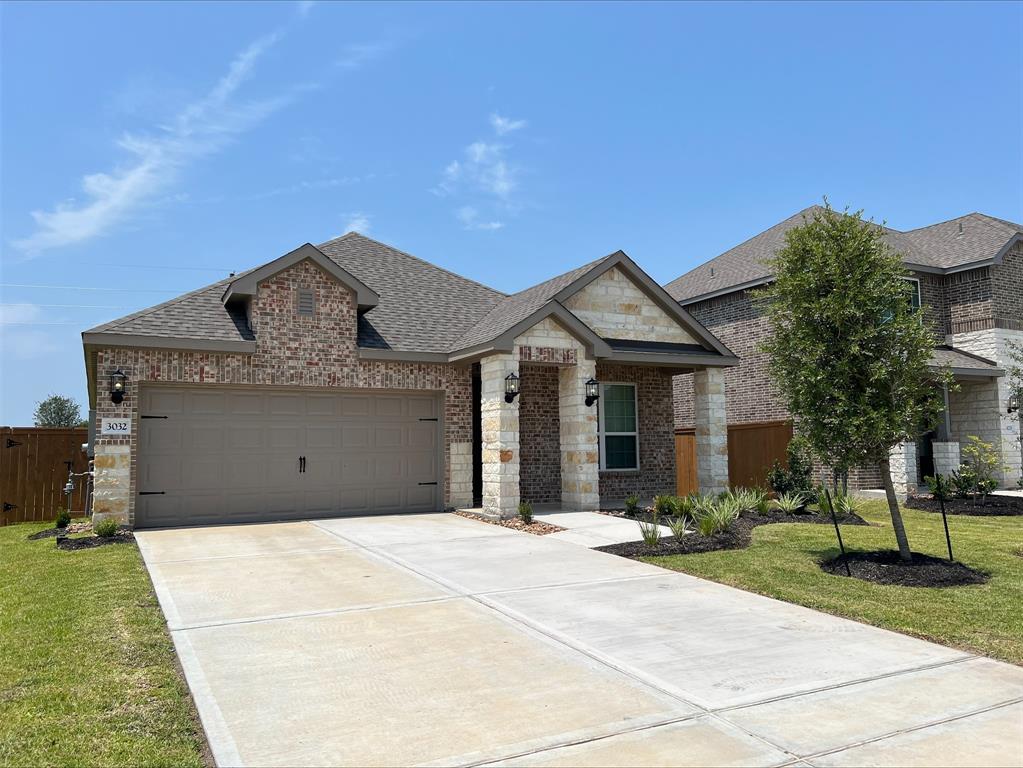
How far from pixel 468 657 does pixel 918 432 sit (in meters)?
6.90

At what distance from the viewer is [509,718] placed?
13.6 ft

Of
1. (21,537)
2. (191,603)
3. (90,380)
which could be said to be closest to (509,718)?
(191,603)

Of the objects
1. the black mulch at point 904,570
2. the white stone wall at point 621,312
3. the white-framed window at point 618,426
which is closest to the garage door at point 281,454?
the white stone wall at point 621,312

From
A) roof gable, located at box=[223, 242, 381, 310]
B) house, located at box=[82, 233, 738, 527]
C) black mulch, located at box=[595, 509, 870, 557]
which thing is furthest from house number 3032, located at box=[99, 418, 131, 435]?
black mulch, located at box=[595, 509, 870, 557]

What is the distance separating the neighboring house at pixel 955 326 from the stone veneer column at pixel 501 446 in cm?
834

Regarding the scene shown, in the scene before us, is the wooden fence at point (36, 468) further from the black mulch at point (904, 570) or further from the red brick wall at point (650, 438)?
the black mulch at point (904, 570)

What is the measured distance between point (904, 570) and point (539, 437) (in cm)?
870

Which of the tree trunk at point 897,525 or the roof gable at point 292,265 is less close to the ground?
the roof gable at point 292,265

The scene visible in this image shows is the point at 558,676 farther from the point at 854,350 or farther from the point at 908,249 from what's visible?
the point at 908,249

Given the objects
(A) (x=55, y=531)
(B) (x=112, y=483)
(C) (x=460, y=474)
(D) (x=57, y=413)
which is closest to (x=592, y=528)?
(C) (x=460, y=474)

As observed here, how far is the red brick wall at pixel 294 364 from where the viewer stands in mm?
12547

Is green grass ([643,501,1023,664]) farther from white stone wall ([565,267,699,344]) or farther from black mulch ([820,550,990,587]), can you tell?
white stone wall ([565,267,699,344])

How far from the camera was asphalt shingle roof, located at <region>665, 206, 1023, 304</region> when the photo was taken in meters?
21.3

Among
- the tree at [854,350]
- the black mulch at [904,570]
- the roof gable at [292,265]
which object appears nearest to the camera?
the black mulch at [904,570]
